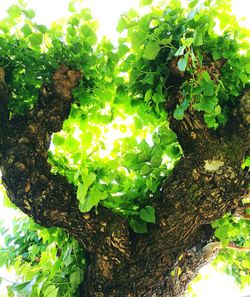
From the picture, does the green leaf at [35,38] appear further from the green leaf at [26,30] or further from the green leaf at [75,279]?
the green leaf at [75,279]

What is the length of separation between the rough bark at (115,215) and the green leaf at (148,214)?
0.04 meters

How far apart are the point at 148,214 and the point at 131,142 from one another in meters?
0.25

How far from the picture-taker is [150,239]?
1.07 metres

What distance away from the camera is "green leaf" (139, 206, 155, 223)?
1036 millimetres

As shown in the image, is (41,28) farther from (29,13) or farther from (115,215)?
(115,215)

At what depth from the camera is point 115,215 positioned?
1.10 meters

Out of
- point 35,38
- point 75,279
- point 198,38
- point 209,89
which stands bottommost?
point 75,279

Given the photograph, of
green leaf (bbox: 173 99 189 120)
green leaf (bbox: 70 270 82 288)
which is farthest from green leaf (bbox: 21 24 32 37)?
green leaf (bbox: 70 270 82 288)

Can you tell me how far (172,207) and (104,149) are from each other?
33 cm

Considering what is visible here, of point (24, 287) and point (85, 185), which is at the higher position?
point (85, 185)

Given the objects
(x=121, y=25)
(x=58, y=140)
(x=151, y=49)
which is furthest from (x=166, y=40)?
(x=58, y=140)

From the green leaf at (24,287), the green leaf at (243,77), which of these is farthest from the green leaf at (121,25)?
the green leaf at (24,287)

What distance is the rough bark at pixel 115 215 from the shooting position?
102cm

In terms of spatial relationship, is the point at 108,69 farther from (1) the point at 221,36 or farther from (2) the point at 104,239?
(2) the point at 104,239
